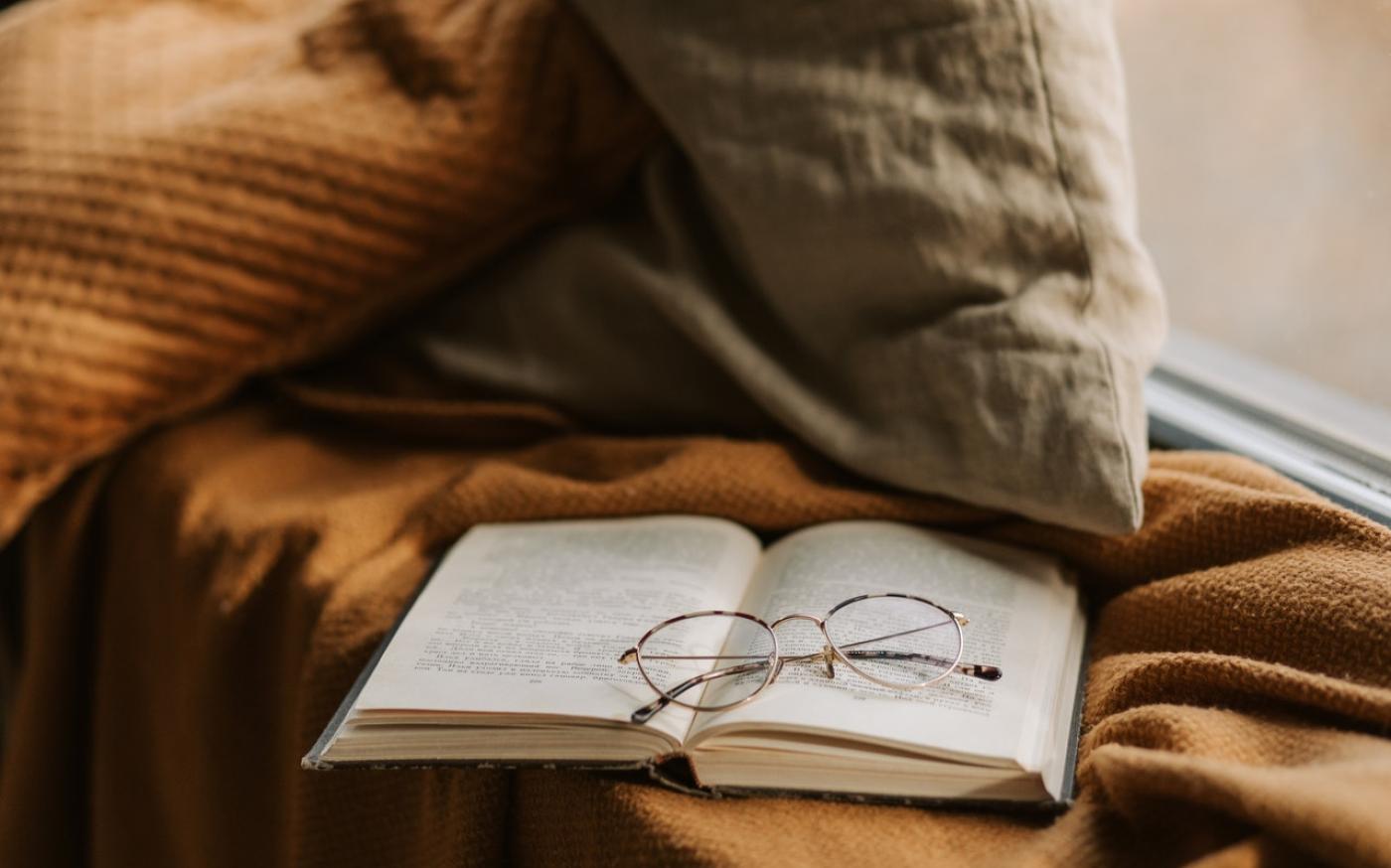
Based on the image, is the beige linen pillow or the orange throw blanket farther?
the beige linen pillow

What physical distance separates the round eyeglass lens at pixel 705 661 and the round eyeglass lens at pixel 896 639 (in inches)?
1.6

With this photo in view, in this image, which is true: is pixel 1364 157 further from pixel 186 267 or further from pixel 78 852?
pixel 78 852

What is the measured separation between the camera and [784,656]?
585mm

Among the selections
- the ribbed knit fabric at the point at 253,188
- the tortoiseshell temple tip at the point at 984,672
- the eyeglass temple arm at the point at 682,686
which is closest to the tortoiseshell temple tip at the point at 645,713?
the eyeglass temple arm at the point at 682,686

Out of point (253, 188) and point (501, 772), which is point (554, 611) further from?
point (253, 188)

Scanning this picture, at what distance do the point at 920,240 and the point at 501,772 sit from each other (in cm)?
39

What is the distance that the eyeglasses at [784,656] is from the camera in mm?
569

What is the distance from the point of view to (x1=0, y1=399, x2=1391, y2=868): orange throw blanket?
52cm

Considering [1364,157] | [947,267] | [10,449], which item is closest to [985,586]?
[947,267]

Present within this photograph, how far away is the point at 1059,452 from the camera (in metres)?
0.67

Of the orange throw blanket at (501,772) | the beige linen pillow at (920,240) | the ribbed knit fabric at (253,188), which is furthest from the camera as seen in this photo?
the ribbed knit fabric at (253,188)

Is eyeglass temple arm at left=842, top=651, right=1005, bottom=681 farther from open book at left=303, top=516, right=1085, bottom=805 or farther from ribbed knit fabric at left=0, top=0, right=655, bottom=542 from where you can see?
ribbed knit fabric at left=0, top=0, right=655, bottom=542

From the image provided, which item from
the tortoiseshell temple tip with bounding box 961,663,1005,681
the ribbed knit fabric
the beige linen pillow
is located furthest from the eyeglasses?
the ribbed knit fabric

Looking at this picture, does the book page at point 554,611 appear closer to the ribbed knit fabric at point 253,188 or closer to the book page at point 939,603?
the book page at point 939,603
